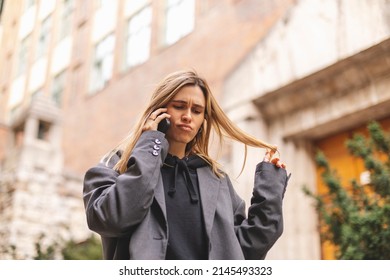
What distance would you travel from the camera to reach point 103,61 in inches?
289

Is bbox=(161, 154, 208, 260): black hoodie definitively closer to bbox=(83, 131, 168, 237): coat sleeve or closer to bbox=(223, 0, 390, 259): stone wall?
bbox=(83, 131, 168, 237): coat sleeve

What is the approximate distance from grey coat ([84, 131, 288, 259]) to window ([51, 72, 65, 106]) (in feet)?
17.5

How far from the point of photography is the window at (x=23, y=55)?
585 centimetres

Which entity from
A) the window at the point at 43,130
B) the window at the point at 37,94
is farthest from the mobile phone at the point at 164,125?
the window at the point at 43,130

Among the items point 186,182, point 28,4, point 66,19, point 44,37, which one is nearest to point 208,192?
point 186,182

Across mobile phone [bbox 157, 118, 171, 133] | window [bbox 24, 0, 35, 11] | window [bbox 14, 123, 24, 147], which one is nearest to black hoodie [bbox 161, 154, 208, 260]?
mobile phone [bbox 157, 118, 171, 133]

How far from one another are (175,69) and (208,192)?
16.9 ft

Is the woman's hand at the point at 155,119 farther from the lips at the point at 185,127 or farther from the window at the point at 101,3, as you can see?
the window at the point at 101,3

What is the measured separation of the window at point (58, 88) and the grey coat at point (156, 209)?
5341mm

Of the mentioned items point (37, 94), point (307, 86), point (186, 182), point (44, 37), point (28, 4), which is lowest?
point (186, 182)

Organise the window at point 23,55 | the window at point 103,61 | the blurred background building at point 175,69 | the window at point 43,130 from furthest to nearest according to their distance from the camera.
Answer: the window at point 43,130, the window at point 103,61, the window at point 23,55, the blurred background building at point 175,69

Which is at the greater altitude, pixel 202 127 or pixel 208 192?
pixel 202 127

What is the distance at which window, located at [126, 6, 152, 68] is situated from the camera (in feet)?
21.7

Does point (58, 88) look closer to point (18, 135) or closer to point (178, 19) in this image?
point (18, 135)
